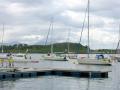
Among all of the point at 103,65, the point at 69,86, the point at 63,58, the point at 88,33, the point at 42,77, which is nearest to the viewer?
the point at 69,86

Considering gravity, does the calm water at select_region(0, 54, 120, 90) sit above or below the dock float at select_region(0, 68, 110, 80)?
below

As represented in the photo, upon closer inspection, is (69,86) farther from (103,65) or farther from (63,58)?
(63,58)

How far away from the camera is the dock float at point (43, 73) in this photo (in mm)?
57234

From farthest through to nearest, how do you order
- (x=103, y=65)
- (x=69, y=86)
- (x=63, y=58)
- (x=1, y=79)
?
(x=63, y=58)
(x=103, y=65)
(x=1, y=79)
(x=69, y=86)

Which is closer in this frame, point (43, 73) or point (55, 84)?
point (55, 84)

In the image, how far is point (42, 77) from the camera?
6172 cm

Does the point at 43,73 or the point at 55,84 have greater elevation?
the point at 43,73

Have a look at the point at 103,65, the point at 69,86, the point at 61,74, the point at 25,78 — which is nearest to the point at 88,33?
the point at 103,65

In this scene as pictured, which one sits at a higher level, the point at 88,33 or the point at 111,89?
the point at 88,33

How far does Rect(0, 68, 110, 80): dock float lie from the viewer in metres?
57.2

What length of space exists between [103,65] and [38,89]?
53488 mm

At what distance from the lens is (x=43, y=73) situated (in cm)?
6444

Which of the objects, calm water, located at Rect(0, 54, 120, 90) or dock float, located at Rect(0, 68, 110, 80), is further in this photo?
dock float, located at Rect(0, 68, 110, 80)

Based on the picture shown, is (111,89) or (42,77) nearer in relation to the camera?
(111,89)
